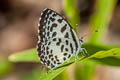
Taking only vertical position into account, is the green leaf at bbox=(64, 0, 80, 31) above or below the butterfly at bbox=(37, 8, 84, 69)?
above

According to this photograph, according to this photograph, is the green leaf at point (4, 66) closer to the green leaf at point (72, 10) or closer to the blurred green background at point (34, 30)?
the blurred green background at point (34, 30)

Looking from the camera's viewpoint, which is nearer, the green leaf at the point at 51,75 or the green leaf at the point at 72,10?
the green leaf at the point at 51,75

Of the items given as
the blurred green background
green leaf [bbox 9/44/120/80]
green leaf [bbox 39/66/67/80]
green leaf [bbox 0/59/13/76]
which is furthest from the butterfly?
green leaf [bbox 0/59/13/76]

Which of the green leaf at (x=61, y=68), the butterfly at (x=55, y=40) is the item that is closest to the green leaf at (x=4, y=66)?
the green leaf at (x=61, y=68)

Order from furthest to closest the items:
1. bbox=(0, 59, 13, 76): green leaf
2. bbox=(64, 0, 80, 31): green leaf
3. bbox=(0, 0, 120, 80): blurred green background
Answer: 1. bbox=(0, 59, 13, 76): green leaf
2. bbox=(0, 0, 120, 80): blurred green background
3. bbox=(64, 0, 80, 31): green leaf

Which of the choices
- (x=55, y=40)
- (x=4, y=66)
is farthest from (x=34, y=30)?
(x=55, y=40)

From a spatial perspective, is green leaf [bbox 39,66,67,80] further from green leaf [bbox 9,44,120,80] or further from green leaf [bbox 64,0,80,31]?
green leaf [bbox 64,0,80,31]

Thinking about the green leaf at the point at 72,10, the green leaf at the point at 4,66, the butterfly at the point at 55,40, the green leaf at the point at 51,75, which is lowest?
the green leaf at the point at 51,75

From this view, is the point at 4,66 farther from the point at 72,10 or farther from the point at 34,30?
the point at 72,10

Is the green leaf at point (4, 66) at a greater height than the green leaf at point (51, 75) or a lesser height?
greater
